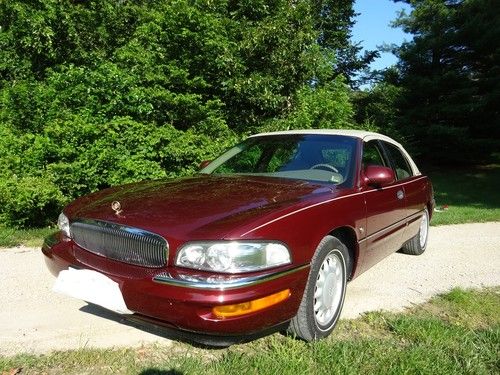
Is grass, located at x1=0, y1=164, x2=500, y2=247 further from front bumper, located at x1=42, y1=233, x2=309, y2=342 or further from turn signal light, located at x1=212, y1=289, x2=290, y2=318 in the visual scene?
turn signal light, located at x1=212, y1=289, x2=290, y2=318

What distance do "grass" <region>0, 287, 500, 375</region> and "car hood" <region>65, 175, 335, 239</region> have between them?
846 mm

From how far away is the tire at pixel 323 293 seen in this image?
9.62 feet

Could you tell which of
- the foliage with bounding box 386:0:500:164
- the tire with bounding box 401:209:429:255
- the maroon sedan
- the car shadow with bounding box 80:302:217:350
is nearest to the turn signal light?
the maroon sedan

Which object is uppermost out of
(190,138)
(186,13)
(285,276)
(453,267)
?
(186,13)

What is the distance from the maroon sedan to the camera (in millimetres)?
2512

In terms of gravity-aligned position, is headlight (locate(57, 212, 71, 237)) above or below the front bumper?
above

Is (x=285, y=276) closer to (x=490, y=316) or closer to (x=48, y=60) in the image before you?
(x=490, y=316)

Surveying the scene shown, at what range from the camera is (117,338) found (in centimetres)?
313

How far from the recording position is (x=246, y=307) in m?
2.50

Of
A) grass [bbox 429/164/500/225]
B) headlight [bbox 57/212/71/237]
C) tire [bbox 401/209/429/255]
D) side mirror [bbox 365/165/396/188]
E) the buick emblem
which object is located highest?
side mirror [bbox 365/165/396/188]

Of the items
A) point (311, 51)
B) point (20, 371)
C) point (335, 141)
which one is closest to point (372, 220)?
point (335, 141)

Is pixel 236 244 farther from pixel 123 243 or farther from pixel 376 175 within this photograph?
pixel 376 175

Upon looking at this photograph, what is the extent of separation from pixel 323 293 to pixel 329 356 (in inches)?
18.3

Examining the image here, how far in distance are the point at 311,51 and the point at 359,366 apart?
898 cm
